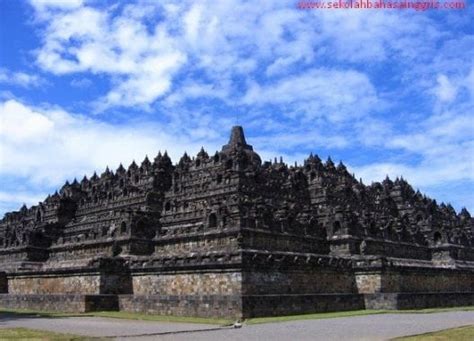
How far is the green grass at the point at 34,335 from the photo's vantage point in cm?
1819

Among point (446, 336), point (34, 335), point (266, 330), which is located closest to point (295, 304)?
point (266, 330)

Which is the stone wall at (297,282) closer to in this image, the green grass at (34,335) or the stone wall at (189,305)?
the stone wall at (189,305)

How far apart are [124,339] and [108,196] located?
41.2m

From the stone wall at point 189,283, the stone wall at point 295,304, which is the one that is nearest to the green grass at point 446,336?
the stone wall at point 295,304

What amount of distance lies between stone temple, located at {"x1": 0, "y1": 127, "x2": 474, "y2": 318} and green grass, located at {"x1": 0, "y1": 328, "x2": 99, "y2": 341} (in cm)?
997

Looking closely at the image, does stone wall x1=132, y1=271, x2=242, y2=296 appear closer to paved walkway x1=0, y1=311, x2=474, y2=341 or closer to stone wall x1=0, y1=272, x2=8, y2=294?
paved walkway x1=0, y1=311, x2=474, y2=341

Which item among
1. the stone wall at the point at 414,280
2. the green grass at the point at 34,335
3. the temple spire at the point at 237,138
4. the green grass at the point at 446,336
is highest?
the temple spire at the point at 237,138

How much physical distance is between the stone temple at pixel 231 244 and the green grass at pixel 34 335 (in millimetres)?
9970

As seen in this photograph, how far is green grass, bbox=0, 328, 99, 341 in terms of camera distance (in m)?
18.2

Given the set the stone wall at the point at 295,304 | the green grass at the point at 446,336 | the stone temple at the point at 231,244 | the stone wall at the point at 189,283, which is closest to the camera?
the green grass at the point at 446,336

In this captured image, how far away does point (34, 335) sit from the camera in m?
19.1

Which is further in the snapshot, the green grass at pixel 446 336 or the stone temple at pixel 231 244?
the stone temple at pixel 231 244

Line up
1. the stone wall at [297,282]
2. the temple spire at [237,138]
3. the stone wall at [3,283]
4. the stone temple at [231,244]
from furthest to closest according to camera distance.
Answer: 1. the temple spire at [237,138]
2. the stone wall at [3,283]
3. the stone temple at [231,244]
4. the stone wall at [297,282]

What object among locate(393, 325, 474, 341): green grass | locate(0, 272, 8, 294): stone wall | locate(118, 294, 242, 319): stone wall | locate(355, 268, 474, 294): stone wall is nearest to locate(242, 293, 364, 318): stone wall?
locate(118, 294, 242, 319): stone wall
